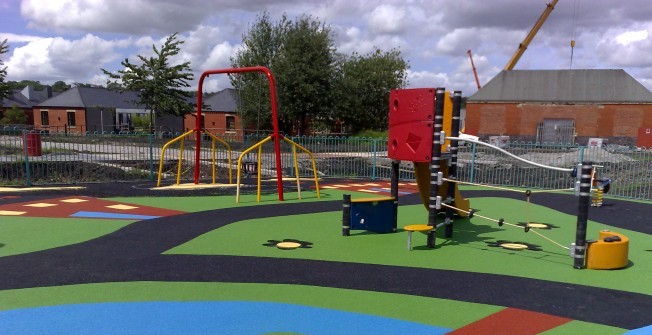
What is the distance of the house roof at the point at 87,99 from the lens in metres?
50.8

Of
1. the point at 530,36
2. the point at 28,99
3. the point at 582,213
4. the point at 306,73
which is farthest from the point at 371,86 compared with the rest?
the point at 28,99

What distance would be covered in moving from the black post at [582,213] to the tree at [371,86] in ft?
114

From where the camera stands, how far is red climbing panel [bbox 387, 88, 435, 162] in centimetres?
745

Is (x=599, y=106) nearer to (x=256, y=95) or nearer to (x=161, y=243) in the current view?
(x=256, y=95)

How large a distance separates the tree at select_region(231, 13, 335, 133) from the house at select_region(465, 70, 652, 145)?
18745 mm

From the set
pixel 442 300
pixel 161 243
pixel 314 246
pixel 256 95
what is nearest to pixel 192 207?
pixel 161 243

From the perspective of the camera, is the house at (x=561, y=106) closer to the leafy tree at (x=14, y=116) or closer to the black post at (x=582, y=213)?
the black post at (x=582, y=213)

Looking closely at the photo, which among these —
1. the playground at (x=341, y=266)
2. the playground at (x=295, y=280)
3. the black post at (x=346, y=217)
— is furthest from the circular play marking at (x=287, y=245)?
the black post at (x=346, y=217)

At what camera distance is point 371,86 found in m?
44.9

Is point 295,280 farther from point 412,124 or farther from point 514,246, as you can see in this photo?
point 514,246

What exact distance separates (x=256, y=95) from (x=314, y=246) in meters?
32.8

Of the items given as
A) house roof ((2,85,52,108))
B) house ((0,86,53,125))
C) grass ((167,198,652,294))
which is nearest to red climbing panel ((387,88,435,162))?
grass ((167,198,652,294))

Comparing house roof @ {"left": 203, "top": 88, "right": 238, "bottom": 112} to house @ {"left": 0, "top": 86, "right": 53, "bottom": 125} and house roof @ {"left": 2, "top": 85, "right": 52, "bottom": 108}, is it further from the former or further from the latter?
house roof @ {"left": 2, "top": 85, "right": 52, "bottom": 108}

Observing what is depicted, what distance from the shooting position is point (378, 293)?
17.7 feet
